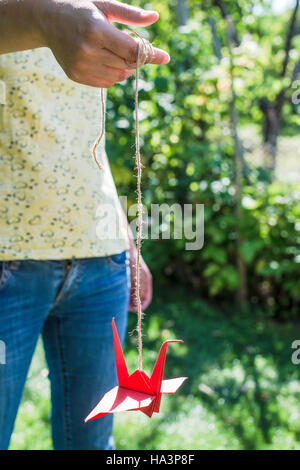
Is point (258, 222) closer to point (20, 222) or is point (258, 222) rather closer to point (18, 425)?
point (18, 425)

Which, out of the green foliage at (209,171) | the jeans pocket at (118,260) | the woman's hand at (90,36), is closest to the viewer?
the woman's hand at (90,36)

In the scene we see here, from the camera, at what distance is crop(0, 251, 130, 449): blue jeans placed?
101cm

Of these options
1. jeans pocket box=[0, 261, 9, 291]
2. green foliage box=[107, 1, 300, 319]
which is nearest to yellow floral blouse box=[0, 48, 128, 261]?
jeans pocket box=[0, 261, 9, 291]

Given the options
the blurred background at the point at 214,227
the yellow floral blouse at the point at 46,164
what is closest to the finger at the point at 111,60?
the yellow floral blouse at the point at 46,164

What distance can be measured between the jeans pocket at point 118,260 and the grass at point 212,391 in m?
1.35

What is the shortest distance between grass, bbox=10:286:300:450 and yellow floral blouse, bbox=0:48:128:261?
150 centimetres

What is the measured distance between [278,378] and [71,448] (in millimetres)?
2013

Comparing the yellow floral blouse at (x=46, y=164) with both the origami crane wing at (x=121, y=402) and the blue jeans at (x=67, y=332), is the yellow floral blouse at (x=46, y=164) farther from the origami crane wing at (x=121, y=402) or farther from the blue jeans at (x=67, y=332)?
the origami crane wing at (x=121, y=402)

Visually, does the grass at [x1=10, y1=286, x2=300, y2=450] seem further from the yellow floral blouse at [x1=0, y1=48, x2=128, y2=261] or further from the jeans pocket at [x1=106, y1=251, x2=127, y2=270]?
the yellow floral blouse at [x1=0, y1=48, x2=128, y2=261]

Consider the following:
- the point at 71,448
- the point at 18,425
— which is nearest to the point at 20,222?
the point at 71,448

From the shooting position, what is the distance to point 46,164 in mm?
1045

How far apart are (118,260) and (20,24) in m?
0.60

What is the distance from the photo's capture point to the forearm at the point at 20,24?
2.42ft

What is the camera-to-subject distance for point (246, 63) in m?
3.74
